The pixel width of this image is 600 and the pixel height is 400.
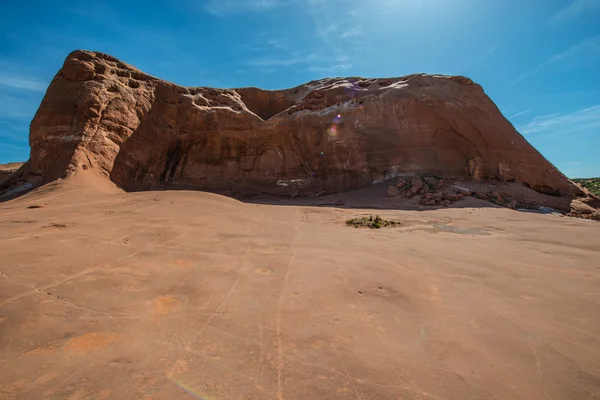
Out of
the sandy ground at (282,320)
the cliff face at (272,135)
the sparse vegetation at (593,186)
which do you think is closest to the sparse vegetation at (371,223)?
the sandy ground at (282,320)

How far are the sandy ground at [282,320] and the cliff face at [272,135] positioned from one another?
990 centimetres

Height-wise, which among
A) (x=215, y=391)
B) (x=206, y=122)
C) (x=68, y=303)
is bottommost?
(x=215, y=391)

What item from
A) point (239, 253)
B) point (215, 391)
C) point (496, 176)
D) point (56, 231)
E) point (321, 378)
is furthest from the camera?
point (496, 176)

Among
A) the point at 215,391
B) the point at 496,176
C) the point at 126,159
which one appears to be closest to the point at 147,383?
the point at 215,391

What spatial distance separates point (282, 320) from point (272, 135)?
1481cm

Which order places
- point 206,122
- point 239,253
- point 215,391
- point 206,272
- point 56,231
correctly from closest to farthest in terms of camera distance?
1. point 215,391
2. point 206,272
3. point 239,253
4. point 56,231
5. point 206,122

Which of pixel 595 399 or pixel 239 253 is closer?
pixel 595 399

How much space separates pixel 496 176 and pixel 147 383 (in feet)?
48.6

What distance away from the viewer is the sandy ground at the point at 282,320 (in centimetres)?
131

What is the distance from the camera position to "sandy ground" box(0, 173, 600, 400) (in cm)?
131

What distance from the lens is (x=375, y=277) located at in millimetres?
2607

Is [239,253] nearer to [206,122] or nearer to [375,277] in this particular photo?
[375,277]

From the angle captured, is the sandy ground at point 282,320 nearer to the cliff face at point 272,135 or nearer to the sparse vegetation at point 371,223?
the sparse vegetation at point 371,223

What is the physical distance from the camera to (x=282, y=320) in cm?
183
